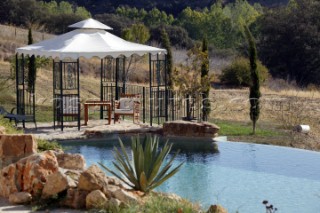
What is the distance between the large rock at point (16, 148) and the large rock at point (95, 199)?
1696mm

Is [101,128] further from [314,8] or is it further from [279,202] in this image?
[314,8]

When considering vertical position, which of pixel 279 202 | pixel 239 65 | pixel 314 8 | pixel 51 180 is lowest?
pixel 279 202

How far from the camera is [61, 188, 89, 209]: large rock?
6859mm

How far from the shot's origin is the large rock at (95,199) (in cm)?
667

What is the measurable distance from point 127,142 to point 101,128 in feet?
A: 3.15

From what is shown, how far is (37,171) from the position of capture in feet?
23.7

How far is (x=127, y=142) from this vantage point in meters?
14.9

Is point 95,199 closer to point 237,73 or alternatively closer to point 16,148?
point 16,148

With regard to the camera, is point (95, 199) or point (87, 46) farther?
point (87, 46)

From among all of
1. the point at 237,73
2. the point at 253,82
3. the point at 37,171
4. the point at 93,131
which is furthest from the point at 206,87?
the point at 237,73

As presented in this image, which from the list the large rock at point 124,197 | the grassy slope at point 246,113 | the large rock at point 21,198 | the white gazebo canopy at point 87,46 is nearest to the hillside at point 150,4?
the grassy slope at point 246,113

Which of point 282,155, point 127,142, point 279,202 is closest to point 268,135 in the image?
point 282,155

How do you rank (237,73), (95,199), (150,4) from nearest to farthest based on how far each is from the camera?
(95,199), (237,73), (150,4)

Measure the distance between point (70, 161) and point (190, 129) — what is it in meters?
7.34
